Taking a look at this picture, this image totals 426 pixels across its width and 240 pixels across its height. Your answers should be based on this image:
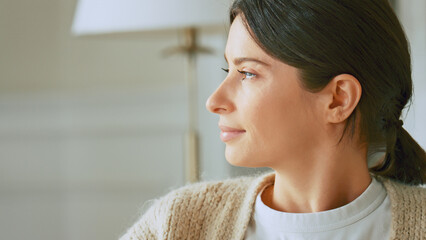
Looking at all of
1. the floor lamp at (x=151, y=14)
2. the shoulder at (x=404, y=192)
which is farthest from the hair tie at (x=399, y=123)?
the floor lamp at (x=151, y=14)

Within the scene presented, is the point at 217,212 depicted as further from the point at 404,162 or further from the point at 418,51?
the point at 418,51

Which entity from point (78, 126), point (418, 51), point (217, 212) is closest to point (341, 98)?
point (217, 212)

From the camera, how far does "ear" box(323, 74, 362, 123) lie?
3.12ft

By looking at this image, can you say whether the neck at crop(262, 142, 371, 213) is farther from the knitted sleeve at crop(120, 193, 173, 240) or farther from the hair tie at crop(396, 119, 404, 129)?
the knitted sleeve at crop(120, 193, 173, 240)

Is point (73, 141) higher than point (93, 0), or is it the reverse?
point (93, 0)

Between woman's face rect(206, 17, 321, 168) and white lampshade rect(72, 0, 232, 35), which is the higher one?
white lampshade rect(72, 0, 232, 35)

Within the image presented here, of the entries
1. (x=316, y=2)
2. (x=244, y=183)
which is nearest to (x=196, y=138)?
(x=244, y=183)

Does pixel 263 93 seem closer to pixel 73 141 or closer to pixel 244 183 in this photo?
pixel 244 183

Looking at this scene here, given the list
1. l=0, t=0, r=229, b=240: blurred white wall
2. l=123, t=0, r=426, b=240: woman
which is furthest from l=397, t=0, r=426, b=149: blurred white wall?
l=0, t=0, r=229, b=240: blurred white wall

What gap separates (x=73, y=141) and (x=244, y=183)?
63.2 inches

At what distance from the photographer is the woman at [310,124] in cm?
93

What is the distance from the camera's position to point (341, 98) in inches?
A: 38.2

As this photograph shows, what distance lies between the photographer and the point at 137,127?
254 centimetres

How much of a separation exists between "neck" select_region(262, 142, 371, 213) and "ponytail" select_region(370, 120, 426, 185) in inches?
2.9
